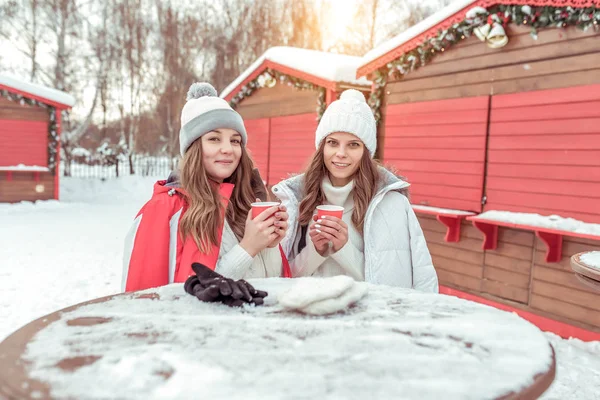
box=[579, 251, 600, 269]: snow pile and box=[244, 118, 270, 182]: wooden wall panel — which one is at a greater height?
box=[244, 118, 270, 182]: wooden wall panel

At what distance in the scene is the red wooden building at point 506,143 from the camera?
4.76 metres

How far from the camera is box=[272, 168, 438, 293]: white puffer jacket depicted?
2.61 meters

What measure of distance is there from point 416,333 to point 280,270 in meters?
1.36

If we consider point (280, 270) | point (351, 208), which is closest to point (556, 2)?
point (351, 208)

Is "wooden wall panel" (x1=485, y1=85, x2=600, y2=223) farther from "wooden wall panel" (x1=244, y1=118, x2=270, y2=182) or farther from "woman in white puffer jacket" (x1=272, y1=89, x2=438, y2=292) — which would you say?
"wooden wall panel" (x1=244, y1=118, x2=270, y2=182)

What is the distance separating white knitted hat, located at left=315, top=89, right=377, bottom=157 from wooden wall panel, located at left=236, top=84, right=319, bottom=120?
579 centimetres

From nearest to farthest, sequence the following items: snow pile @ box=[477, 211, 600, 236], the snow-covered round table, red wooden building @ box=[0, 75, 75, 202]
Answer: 1. the snow-covered round table
2. snow pile @ box=[477, 211, 600, 236]
3. red wooden building @ box=[0, 75, 75, 202]

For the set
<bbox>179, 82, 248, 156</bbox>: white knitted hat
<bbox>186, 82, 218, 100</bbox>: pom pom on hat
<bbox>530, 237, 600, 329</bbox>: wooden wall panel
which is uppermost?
<bbox>186, 82, 218, 100</bbox>: pom pom on hat

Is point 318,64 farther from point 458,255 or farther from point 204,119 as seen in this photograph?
point 204,119

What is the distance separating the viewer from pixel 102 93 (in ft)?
72.1

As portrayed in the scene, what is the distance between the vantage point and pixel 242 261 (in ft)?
7.31

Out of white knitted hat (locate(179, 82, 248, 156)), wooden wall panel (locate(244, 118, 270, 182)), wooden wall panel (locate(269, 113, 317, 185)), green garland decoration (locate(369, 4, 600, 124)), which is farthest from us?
wooden wall panel (locate(244, 118, 270, 182))

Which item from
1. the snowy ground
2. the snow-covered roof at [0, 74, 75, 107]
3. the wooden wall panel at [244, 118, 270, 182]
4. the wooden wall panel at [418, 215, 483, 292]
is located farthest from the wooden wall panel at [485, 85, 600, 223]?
the snow-covered roof at [0, 74, 75, 107]

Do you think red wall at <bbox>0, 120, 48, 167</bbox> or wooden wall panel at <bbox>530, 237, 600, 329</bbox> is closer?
wooden wall panel at <bbox>530, 237, 600, 329</bbox>
